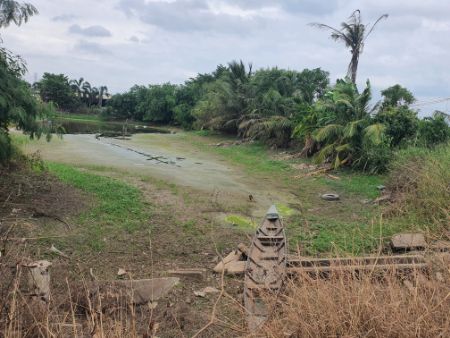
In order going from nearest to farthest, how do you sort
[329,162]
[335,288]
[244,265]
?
[335,288] → [244,265] → [329,162]

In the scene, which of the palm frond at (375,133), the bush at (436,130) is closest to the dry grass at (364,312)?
the palm frond at (375,133)

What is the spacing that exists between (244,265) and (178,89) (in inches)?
1644

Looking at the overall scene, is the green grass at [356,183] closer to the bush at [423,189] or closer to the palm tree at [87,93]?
the bush at [423,189]

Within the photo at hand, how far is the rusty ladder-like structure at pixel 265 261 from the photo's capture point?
4.71m

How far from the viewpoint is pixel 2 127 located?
8250 mm

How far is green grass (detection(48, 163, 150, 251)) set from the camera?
7252mm

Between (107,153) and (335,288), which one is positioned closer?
(335,288)

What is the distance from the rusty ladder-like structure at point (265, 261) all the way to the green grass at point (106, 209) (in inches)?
87.1

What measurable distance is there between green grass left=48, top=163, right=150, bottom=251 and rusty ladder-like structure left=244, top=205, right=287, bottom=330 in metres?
2.21

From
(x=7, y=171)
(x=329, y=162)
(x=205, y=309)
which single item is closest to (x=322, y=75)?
(x=329, y=162)

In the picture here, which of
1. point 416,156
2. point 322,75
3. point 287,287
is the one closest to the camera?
point 287,287

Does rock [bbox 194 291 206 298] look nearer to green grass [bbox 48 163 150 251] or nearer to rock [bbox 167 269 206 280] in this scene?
rock [bbox 167 269 206 280]

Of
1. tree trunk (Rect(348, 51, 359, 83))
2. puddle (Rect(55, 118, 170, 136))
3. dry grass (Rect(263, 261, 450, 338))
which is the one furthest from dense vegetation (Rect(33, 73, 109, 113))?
dry grass (Rect(263, 261, 450, 338))

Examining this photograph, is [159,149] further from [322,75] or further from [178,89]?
[178,89]
